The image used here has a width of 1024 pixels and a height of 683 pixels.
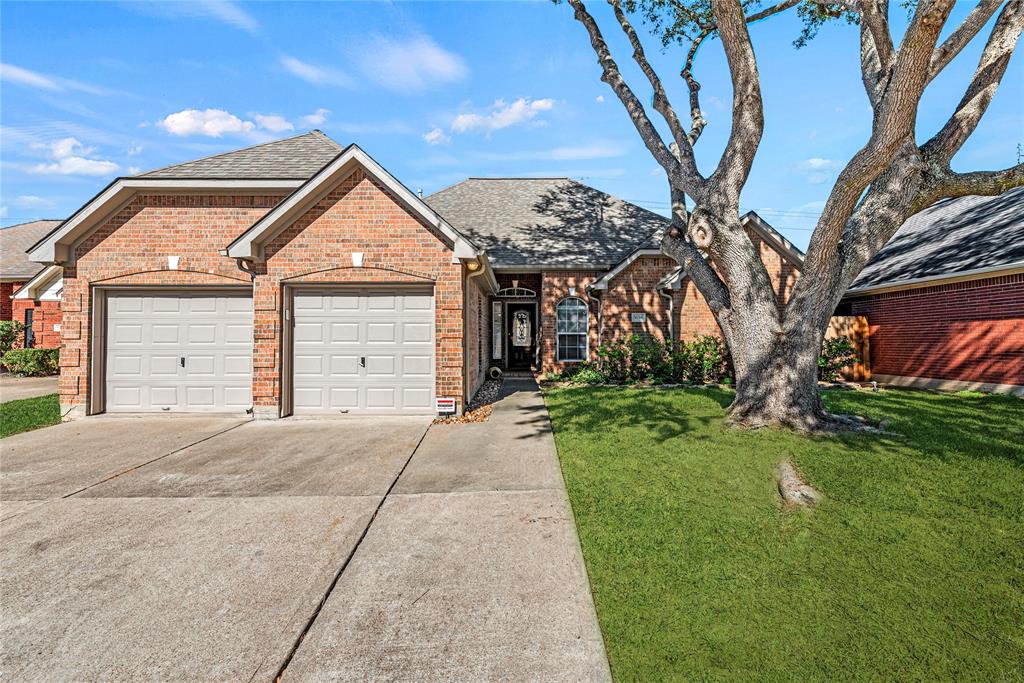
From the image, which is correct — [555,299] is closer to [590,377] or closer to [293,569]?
[590,377]

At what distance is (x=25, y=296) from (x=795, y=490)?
21119 millimetres

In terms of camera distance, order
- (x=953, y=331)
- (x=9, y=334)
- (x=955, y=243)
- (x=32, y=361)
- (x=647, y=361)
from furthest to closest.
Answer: (x=9, y=334) → (x=32, y=361) → (x=647, y=361) → (x=955, y=243) → (x=953, y=331)

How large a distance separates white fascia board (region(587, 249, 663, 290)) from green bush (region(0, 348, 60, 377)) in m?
18.4

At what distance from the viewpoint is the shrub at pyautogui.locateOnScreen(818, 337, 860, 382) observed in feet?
43.7

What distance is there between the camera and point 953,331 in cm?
1154

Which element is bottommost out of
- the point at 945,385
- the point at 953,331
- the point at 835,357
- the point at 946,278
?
the point at 945,385

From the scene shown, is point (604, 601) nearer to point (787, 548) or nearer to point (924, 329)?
point (787, 548)

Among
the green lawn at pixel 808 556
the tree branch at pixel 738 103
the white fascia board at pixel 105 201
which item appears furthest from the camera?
the white fascia board at pixel 105 201

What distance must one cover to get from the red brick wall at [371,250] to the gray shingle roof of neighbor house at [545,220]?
→ 6155 mm

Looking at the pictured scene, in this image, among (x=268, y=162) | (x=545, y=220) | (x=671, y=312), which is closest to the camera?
(x=268, y=162)

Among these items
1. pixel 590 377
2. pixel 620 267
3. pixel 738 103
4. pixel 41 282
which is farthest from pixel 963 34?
pixel 41 282

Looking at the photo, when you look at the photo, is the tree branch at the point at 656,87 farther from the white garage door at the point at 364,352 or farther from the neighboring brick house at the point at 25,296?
the neighboring brick house at the point at 25,296

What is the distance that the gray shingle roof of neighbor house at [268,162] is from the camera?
9453mm

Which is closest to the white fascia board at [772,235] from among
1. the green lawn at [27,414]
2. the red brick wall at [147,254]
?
the red brick wall at [147,254]
